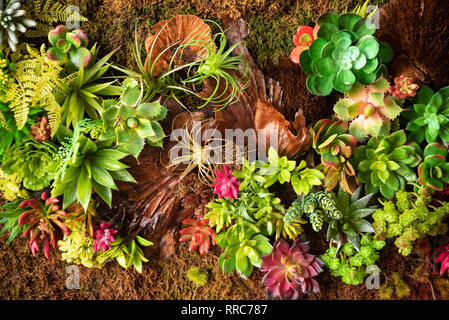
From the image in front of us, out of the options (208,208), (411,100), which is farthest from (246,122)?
(411,100)

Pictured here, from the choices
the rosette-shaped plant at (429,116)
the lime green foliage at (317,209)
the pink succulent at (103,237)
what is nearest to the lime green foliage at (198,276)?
the pink succulent at (103,237)

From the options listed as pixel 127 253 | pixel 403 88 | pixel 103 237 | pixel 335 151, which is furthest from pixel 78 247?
pixel 403 88

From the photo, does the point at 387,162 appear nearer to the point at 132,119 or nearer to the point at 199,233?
the point at 199,233

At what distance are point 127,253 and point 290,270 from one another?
0.93m

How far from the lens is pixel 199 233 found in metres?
2.13

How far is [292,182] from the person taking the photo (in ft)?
6.70

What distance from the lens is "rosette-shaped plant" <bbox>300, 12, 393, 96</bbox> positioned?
6.19ft

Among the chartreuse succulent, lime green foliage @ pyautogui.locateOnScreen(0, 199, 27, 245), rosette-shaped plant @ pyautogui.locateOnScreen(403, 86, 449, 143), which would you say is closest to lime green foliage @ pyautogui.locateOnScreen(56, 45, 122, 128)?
the chartreuse succulent

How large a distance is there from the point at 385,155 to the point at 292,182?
519 millimetres

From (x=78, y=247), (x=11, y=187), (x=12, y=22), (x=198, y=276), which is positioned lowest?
(x=198, y=276)

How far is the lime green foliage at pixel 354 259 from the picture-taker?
204cm

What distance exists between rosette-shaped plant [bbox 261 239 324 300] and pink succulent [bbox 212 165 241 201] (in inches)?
15.2

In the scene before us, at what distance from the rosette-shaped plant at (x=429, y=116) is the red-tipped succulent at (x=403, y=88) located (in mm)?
101

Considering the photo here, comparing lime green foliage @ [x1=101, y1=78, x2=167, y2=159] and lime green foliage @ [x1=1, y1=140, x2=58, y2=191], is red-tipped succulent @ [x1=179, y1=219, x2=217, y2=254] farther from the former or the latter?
lime green foliage @ [x1=1, y1=140, x2=58, y2=191]
